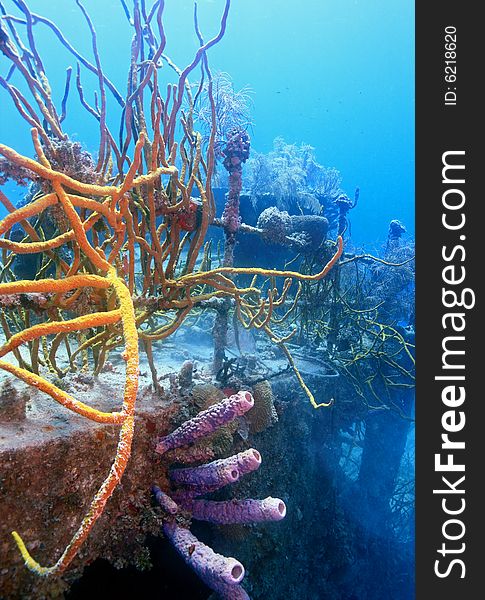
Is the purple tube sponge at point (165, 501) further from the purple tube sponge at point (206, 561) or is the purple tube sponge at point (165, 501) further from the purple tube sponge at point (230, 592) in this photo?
the purple tube sponge at point (230, 592)

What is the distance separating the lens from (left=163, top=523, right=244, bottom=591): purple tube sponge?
1.79m

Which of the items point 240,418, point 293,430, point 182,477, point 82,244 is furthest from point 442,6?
point 293,430

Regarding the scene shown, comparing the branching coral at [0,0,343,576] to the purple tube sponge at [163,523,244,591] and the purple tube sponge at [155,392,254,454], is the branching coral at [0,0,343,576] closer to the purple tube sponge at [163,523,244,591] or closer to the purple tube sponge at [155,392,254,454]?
the purple tube sponge at [155,392,254,454]

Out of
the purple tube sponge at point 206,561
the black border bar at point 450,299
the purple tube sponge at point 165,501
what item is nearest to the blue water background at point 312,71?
the black border bar at point 450,299

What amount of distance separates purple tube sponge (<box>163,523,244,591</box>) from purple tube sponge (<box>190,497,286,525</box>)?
167mm

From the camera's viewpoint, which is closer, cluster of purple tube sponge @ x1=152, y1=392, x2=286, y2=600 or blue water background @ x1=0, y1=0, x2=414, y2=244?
cluster of purple tube sponge @ x1=152, y1=392, x2=286, y2=600

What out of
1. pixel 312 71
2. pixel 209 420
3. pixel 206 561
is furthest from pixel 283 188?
pixel 312 71

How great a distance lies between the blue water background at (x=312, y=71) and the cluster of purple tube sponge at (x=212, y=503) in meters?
41.6

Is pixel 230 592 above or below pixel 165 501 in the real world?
below

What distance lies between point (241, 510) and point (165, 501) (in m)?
0.48

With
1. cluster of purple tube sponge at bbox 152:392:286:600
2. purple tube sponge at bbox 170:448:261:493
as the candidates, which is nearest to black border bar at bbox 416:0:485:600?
cluster of purple tube sponge at bbox 152:392:286:600

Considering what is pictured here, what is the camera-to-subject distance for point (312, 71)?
75.6 metres

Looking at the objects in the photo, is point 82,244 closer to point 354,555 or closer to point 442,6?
point 442,6

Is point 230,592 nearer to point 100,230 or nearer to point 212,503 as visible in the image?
point 212,503
